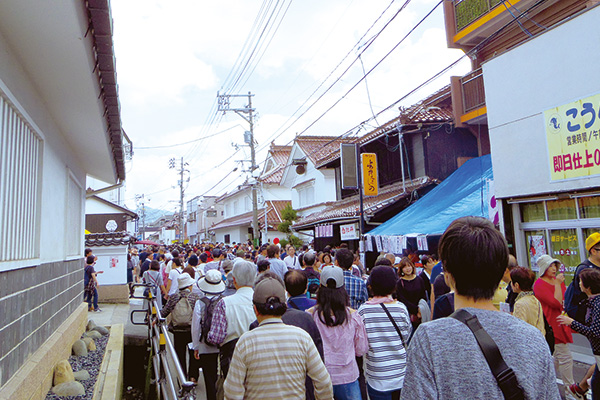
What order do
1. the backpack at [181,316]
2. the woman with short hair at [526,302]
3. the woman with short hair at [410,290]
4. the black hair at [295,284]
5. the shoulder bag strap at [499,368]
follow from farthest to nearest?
the woman with short hair at [410,290]
the backpack at [181,316]
the woman with short hair at [526,302]
the black hair at [295,284]
the shoulder bag strap at [499,368]

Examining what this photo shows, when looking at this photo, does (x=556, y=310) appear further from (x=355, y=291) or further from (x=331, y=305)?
(x=331, y=305)

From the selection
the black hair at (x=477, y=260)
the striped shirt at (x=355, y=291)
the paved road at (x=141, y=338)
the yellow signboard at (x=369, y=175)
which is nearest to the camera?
the black hair at (x=477, y=260)

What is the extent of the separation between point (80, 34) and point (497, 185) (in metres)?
9.24

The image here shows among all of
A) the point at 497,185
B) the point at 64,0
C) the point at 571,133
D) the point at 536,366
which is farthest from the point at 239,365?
the point at 497,185

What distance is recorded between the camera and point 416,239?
12.4 metres

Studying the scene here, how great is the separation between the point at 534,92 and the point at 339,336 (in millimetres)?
7935

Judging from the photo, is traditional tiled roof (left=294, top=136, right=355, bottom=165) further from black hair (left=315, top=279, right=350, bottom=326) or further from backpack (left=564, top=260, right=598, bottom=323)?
black hair (left=315, top=279, right=350, bottom=326)

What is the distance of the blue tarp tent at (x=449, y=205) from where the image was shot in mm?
11781

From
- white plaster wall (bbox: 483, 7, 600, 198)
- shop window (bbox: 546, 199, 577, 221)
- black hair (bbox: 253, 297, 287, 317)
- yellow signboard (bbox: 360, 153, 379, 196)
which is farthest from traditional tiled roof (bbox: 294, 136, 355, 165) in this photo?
black hair (bbox: 253, 297, 287, 317)

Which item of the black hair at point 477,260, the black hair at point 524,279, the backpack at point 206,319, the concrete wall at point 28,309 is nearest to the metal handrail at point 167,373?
the backpack at point 206,319

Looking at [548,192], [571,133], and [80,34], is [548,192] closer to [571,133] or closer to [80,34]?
[571,133]

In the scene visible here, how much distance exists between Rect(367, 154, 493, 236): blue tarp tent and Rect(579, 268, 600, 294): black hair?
6.24 metres

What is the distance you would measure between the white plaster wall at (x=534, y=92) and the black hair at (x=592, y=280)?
3.85 m

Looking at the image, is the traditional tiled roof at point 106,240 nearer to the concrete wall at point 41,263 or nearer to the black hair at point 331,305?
the concrete wall at point 41,263
